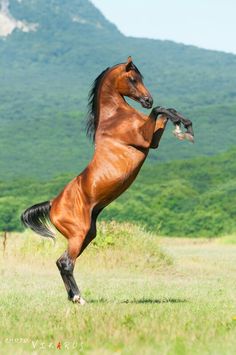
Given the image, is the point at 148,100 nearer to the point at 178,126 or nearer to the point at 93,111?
the point at 178,126

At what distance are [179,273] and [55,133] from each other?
127814 mm

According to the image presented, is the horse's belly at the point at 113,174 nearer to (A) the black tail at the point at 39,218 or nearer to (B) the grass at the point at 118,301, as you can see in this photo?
(A) the black tail at the point at 39,218

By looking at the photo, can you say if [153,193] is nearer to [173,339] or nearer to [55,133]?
[173,339]

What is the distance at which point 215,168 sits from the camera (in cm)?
6406

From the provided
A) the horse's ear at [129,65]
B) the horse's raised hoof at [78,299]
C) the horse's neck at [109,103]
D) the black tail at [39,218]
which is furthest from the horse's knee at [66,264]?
the horse's ear at [129,65]

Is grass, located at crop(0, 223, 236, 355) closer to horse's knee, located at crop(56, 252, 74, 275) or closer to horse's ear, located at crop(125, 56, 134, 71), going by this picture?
horse's knee, located at crop(56, 252, 74, 275)

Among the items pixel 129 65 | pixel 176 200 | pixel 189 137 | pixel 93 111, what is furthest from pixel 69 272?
pixel 176 200

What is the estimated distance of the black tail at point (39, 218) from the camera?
33.4ft

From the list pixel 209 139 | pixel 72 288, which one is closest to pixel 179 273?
pixel 72 288

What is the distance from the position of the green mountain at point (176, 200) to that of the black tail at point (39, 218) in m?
19.5

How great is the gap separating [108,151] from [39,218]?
54.5 inches

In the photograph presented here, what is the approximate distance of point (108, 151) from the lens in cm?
956

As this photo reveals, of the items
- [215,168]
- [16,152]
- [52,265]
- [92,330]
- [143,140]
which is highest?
[143,140]

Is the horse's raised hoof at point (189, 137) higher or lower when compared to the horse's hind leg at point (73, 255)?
higher
